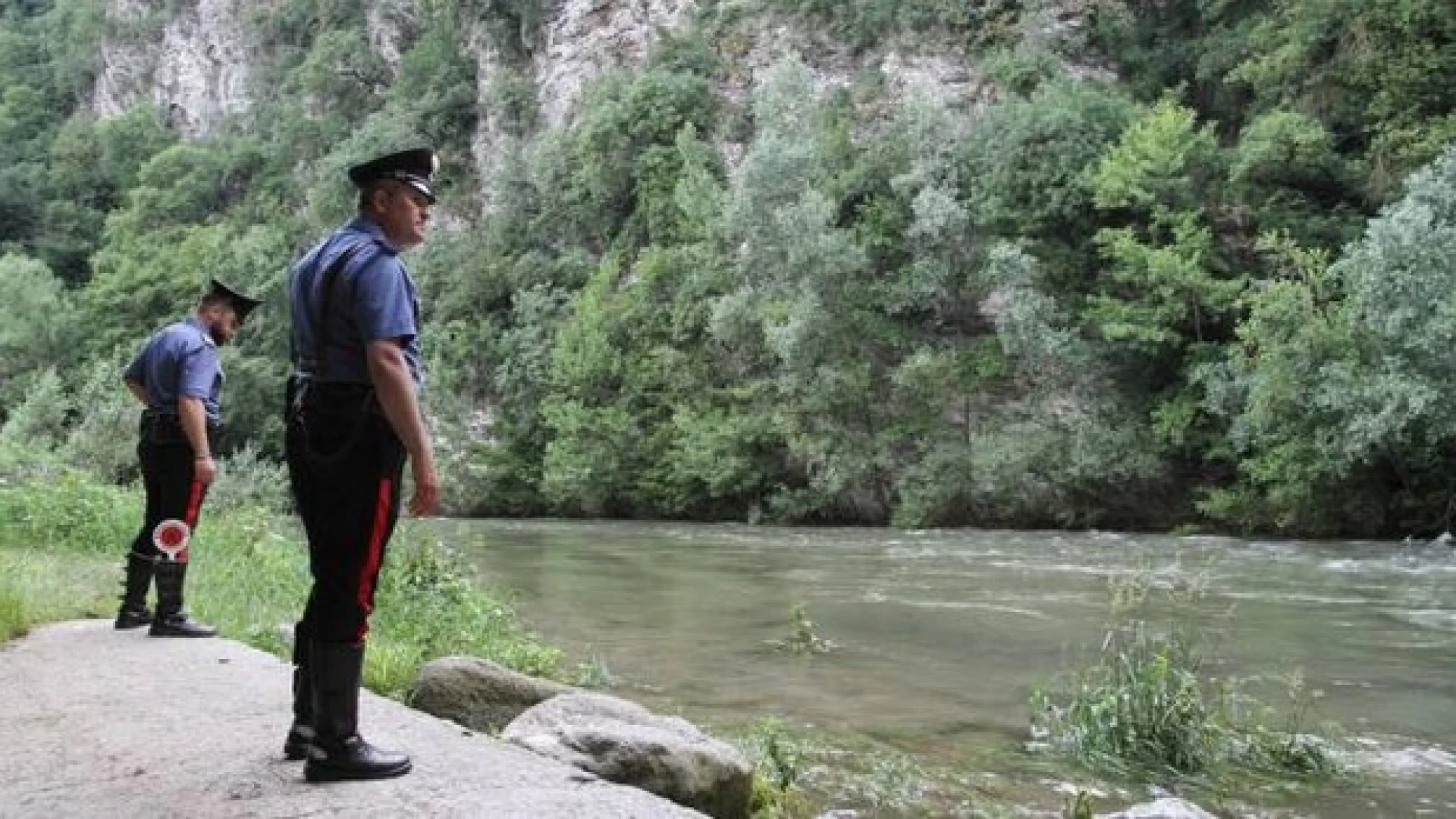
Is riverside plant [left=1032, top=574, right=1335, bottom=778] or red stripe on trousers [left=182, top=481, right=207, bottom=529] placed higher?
red stripe on trousers [left=182, top=481, right=207, bottom=529]

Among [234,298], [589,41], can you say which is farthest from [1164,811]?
[589,41]

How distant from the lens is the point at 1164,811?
5.82m

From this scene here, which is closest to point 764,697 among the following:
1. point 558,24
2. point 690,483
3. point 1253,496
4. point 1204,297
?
point 1253,496

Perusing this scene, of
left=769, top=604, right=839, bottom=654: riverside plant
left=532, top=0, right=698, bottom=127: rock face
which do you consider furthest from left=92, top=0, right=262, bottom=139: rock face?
left=769, top=604, right=839, bottom=654: riverside plant

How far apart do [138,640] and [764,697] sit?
3.95 metres

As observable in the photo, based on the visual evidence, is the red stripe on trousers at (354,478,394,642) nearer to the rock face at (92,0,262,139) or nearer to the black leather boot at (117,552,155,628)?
the black leather boot at (117,552,155,628)

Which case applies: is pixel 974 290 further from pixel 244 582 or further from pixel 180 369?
pixel 180 369

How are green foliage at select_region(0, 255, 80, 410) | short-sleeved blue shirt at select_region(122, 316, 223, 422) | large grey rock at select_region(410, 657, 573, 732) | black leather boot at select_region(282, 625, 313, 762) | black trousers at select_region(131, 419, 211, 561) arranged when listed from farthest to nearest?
green foliage at select_region(0, 255, 80, 410) → black trousers at select_region(131, 419, 211, 561) → short-sleeved blue shirt at select_region(122, 316, 223, 422) → large grey rock at select_region(410, 657, 573, 732) → black leather boot at select_region(282, 625, 313, 762)

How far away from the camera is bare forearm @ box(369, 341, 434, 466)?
12.7ft

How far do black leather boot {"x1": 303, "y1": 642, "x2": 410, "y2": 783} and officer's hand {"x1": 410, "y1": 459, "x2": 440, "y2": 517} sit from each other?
460 millimetres

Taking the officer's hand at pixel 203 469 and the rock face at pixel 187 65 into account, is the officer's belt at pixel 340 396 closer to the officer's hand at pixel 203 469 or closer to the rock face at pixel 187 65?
the officer's hand at pixel 203 469

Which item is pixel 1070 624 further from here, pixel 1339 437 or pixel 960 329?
pixel 960 329

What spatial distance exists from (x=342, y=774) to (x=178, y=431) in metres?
3.65

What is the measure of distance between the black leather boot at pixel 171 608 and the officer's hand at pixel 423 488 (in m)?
3.68
